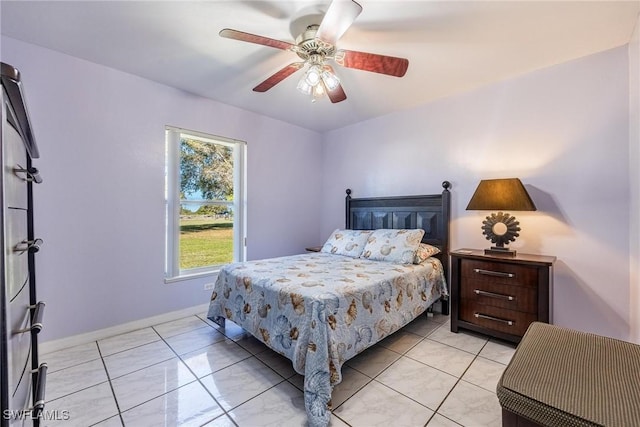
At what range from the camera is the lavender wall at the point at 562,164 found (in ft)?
7.04

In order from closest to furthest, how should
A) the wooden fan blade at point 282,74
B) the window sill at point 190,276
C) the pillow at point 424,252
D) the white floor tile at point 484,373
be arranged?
1. the white floor tile at point 484,373
2. the wooden fan blade at point 282,74
3. the pillow at point 424,252
4. the window sill at point 190,276

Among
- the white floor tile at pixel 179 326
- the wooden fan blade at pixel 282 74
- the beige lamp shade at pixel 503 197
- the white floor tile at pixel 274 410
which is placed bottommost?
the white floor tile at pixel 179 326

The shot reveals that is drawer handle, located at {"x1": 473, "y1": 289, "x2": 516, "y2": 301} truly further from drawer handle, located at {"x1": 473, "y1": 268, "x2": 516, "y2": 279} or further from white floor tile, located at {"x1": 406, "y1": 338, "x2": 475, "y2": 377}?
white floor tile, located at {"x1": 406, "y1": 338, "x2": 475, "y2": 377}

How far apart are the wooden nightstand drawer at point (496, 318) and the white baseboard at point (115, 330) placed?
109 inches

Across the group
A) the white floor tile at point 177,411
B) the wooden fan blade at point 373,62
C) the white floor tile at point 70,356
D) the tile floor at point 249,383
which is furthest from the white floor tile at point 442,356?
the white floor tile at point 70,356

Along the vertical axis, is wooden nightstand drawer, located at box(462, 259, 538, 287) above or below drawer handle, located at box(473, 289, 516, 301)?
above

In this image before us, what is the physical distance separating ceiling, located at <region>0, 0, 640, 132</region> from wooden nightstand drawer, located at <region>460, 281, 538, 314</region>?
1.94 m

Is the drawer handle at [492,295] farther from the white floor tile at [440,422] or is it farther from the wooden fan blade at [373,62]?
the wooden fan blade at [373,62]

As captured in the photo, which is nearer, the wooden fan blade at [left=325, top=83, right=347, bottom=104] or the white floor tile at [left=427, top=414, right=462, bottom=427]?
the white floor tile at [left=427, top=414, right=462, bottom=427]

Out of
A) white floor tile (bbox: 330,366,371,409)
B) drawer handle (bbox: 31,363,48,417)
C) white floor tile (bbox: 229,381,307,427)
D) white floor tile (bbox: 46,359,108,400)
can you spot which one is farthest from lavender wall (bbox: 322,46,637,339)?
white floor tile (bbox: 46,359,108,400)

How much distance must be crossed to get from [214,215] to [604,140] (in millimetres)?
3848

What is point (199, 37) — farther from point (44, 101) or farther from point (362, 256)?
point (362, 256)

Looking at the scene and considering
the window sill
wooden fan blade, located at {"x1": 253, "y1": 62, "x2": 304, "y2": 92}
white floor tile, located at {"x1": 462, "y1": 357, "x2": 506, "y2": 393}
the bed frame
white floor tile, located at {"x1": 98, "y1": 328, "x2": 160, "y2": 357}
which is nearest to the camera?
white floor tile, located at {"x1": 462, "y1": 357, "x2": 506, "y2": 393}

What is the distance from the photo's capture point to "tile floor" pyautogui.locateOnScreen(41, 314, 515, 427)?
1498 millimetres
